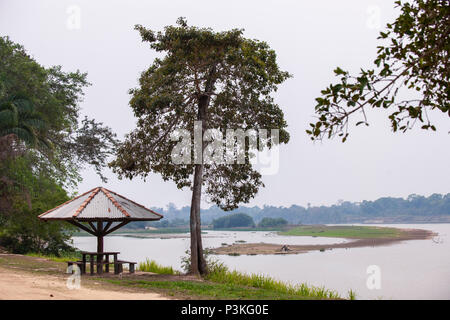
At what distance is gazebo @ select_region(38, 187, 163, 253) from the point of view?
14.1 metres

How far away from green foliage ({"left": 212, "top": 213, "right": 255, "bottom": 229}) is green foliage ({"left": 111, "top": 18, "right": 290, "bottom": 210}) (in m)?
92.7

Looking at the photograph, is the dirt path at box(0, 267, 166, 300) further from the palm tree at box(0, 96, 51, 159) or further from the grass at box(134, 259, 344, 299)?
the palm tree at box(0, 96, 51, 159)

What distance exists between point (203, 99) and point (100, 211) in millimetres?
4863

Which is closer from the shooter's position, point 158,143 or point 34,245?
point 158,143

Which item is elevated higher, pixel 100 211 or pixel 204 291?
pixel 100 211

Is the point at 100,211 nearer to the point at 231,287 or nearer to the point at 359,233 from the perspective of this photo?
the point at 231,287

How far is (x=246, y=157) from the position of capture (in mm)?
16328

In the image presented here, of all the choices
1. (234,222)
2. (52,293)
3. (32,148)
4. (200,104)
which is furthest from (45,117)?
(234,222)

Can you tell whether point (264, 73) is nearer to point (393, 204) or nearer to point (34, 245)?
point (34, 245)

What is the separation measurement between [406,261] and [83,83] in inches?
1111

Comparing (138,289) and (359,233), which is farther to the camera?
(359,233)

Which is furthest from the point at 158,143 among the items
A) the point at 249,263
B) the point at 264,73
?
the point at 249,263

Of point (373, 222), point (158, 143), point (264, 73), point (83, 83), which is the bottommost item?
point (373, 222)

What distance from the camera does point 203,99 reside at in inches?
629
